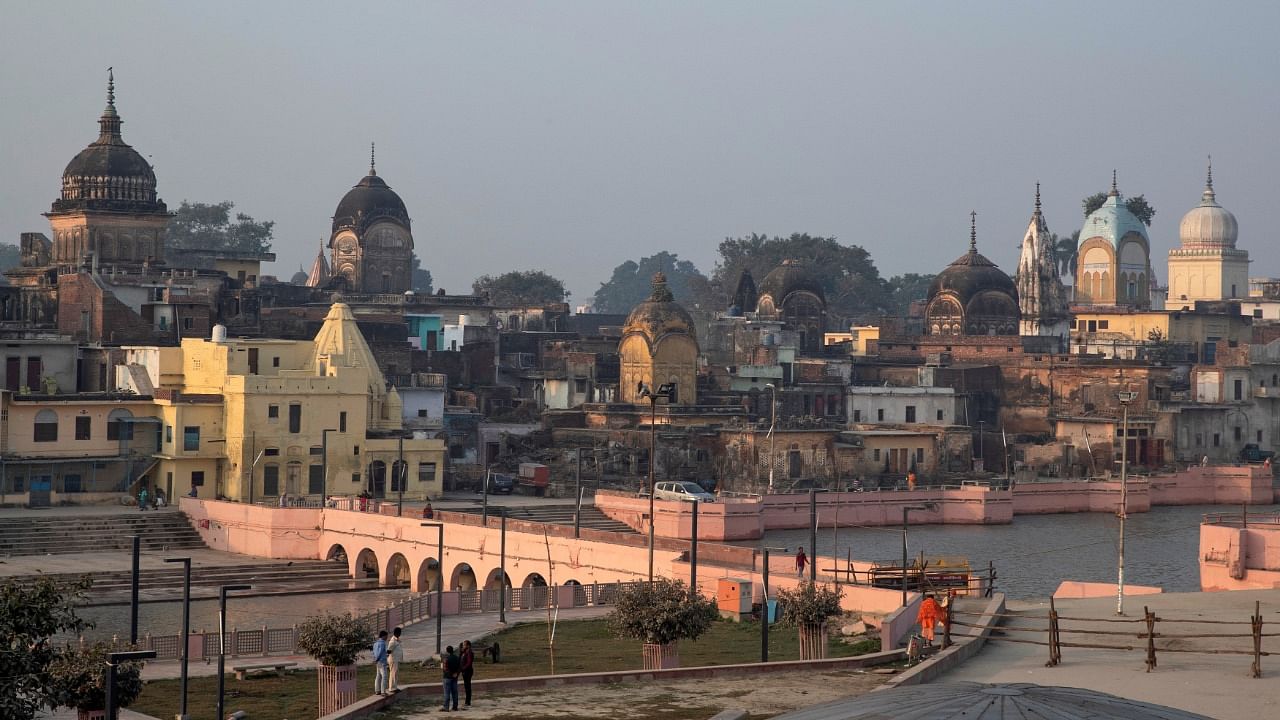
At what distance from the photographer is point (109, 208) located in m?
67.3

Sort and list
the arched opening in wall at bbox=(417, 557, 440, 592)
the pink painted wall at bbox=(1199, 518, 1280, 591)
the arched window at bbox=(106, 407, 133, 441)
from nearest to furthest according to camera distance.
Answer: the pink painted wall at bbox=(1199, 518, 1280, 591)
the arched opening in wall at bbox=(417, 557, 440, 592)
the arched window at bbox=(106, 407, 133, 441)

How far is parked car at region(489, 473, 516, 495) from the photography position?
193 feet

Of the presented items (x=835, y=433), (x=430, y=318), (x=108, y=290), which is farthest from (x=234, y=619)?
(x=430, y=318)

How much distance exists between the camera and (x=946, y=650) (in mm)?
24781

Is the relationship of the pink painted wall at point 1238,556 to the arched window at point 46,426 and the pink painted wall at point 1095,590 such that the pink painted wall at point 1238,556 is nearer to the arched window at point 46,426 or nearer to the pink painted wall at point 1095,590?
the pink painted wall at point 1095,590

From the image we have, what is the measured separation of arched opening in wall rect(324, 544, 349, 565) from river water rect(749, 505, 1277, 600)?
11685mm

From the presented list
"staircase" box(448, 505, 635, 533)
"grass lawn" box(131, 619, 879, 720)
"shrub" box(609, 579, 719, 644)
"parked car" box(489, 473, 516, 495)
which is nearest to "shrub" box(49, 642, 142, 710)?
"grass lawn" box(131, 619, 879, 720)

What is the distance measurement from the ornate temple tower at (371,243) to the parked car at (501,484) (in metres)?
22.8

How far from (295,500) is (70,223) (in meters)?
21.4

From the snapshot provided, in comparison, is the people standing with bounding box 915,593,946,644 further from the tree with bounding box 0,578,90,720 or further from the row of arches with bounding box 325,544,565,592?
the row of arches with bounding box 325,544,565,592

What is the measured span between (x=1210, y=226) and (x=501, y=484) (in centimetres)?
5767

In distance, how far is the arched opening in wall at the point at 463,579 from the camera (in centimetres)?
4541

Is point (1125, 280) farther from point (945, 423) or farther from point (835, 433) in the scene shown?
point (835, 433)

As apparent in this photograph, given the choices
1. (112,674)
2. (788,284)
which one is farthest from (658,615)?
(788,284)
